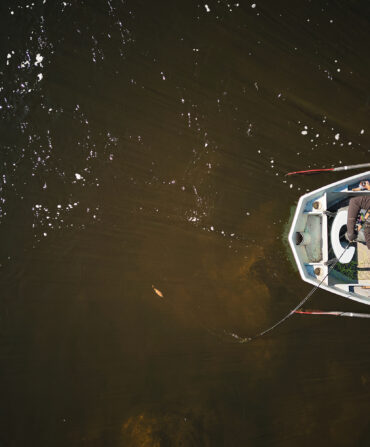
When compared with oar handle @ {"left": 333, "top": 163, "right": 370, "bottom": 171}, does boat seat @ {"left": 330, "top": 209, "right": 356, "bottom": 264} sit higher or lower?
lower

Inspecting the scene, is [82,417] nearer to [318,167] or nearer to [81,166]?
[81,166]

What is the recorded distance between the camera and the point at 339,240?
345cm

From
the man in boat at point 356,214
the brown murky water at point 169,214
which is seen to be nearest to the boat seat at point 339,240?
the man in boat at point 356,214

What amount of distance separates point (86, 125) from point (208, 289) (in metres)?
2.07

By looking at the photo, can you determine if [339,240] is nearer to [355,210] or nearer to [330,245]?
[330,245]

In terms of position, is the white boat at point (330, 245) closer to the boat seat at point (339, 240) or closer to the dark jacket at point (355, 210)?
the boat seat at point (339, 240)

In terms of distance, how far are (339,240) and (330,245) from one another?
3.7 inches

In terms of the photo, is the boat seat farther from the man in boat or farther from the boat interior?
the man in boat

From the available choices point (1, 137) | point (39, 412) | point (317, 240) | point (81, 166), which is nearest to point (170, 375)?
point (39, 412)

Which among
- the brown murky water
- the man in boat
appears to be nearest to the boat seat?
the man in boat

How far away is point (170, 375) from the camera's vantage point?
12.3 feet

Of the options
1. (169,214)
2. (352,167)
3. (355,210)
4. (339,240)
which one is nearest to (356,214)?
(355,210)

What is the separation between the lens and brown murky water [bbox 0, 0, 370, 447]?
3.55m

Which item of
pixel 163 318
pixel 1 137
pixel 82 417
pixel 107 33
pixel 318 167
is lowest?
pixel 82 417
